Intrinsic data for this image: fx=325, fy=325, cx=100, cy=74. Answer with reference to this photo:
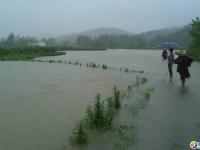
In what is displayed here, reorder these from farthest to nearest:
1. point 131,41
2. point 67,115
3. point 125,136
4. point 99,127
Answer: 1. point 131,41
2. point 67,115
3. point 99,127
4. point 125,136

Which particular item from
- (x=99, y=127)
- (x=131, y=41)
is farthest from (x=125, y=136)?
(x=131, y=41)

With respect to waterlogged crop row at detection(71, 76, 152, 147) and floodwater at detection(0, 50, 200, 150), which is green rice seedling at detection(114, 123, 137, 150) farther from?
floodwater at detection(0, 50, 200, 150)

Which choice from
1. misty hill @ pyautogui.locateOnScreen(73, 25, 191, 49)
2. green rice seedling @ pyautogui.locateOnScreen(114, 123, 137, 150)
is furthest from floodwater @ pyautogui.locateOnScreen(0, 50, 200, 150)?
misty hill @ pyautogui.locateOnScreen(73, 25, 191, 49)

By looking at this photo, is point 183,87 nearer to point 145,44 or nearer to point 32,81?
point 32,81

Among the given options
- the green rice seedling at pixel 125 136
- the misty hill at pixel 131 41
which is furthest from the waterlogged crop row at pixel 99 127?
the misty hill at pixel 131 41

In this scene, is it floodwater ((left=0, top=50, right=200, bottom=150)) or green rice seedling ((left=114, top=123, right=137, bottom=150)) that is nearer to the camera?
green rice seedling ((left=114, top=123, right=137, bottom=150))

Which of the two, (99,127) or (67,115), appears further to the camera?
(67,115)

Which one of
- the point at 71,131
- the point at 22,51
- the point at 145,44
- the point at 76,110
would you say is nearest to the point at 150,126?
the point at 71,131

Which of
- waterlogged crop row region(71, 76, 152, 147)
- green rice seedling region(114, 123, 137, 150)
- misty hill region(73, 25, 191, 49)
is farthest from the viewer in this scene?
misty hill region(73, 25, 191, 49)

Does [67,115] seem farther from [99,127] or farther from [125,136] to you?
[125,136]

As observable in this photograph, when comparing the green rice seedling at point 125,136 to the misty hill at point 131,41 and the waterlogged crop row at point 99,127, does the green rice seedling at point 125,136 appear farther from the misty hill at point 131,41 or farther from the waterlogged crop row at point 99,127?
the misty hill at point 131,41

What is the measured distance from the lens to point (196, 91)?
42.3 ft

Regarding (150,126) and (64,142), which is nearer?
(64,142)

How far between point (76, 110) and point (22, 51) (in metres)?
35.8
